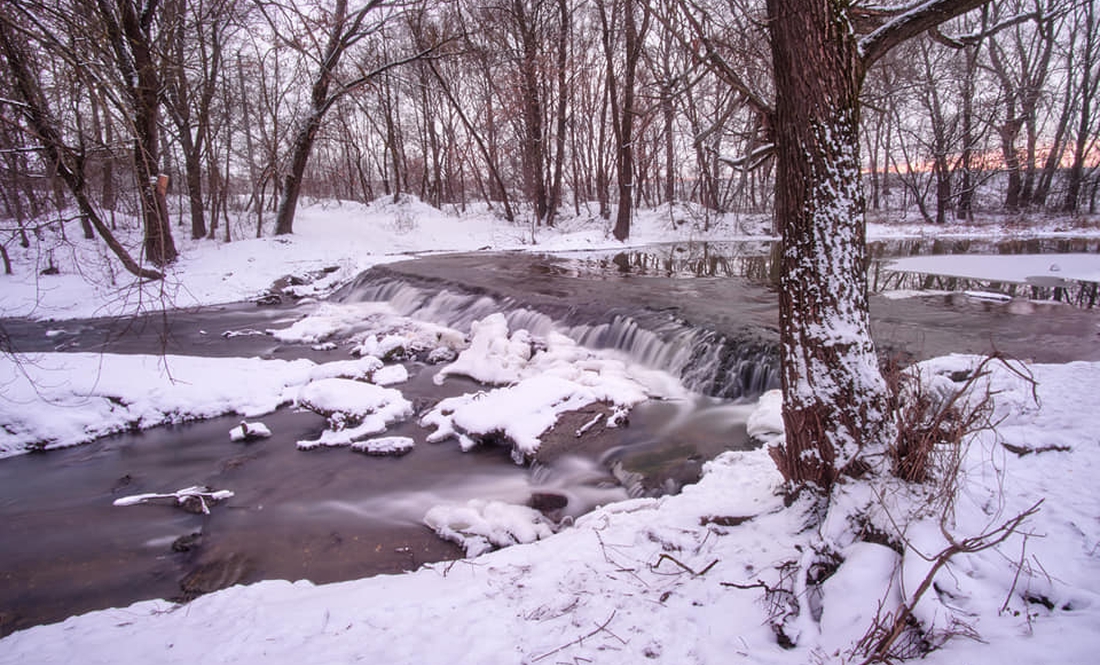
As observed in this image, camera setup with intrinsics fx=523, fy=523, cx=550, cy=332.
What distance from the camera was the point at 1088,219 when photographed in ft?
67.7

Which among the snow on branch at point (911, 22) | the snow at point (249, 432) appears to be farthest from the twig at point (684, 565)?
the snow at point (249, 432)

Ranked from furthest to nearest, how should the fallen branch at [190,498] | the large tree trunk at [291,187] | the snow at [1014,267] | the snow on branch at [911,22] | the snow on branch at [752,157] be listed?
the large tree trunk at [291,187], the snow at [1014,267], the fallen branch at [190,498], the snow on branch at [752,157], the snow on branch at [911,22]

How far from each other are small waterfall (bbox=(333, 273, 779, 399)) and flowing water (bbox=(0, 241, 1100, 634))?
0.03 metres

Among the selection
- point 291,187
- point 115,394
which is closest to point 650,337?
point 115,394

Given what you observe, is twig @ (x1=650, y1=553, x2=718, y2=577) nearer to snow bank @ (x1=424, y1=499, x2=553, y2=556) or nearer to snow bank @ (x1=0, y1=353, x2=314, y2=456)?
snow bank @ (x1=424, y1=499, x2=553, y2=556)

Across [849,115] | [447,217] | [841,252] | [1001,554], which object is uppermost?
[447,217]

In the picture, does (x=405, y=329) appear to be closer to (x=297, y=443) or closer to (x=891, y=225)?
(x=297, y=443)

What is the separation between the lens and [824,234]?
2697 millimetres

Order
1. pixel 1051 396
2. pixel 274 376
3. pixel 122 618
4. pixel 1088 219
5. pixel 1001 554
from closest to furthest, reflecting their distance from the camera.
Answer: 1. pixel 1001 554
2. pixel 122 618
3. pixel 1051 396
4. pixel 274 376
5. pixel 1088 219

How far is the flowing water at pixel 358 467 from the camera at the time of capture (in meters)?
3.76

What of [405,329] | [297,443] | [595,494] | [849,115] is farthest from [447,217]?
[849,115]

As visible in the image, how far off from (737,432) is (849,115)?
369 cm

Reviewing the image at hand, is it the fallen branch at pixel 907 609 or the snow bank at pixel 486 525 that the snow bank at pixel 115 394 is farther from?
the fallen branch at pixel 907 609

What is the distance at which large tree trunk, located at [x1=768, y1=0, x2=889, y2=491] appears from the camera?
2.61 metres
